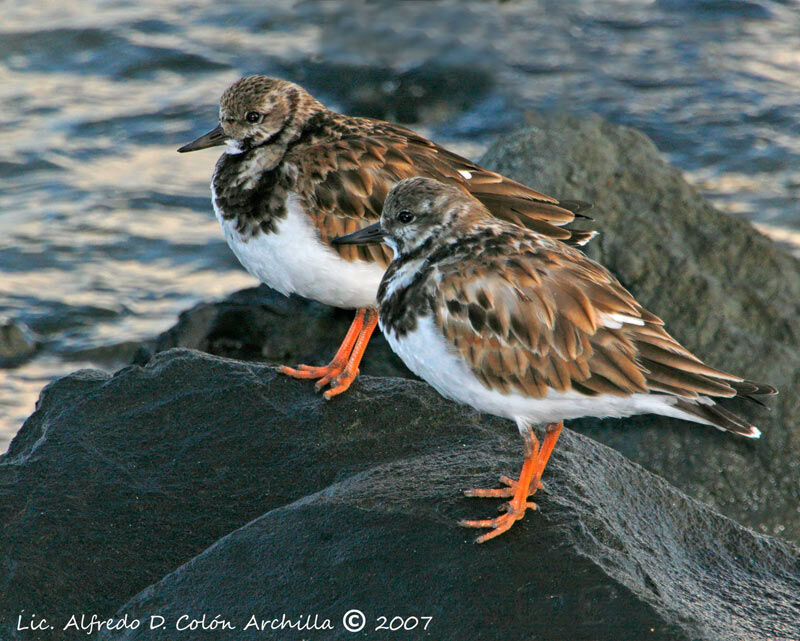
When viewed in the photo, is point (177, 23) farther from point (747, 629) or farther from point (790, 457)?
Result: point (747, 629)

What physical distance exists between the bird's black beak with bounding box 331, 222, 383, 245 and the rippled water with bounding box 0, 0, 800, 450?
183 inches

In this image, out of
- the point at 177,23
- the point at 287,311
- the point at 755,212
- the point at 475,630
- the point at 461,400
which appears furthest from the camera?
the point at 177,23

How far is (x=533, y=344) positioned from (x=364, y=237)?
117 cm

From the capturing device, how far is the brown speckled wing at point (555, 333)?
177 inches

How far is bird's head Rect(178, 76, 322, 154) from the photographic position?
6309 mm

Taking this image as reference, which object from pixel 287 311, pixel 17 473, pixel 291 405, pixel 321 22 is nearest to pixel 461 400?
pixel 291 405

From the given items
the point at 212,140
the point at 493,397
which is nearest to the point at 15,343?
the point at 212,140

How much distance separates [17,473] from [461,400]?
2.31 meters

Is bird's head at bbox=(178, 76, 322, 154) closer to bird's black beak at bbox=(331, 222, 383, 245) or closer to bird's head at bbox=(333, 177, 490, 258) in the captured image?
bird's black beak at bbox=(331, 222, 383, 245)

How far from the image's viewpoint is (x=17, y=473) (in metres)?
5.49

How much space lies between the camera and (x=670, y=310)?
751cm

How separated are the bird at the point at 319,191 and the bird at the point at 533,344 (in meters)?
1.07

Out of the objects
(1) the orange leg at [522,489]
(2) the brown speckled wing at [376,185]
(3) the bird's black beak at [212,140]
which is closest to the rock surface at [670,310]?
(2) the brown speckled wing at [376,185]

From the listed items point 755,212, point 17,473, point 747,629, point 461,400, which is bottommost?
point 755,212
